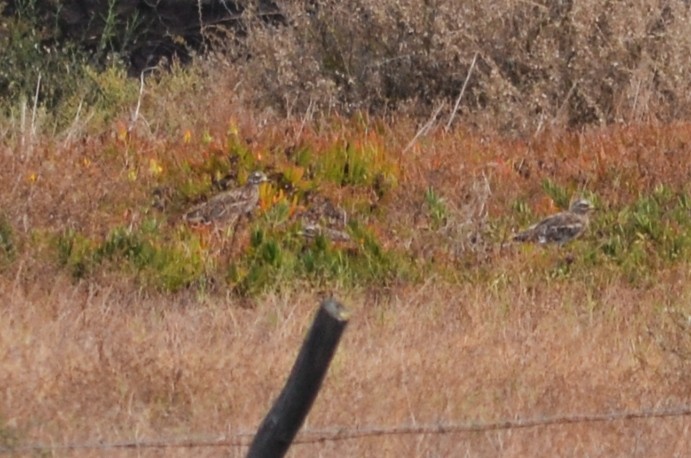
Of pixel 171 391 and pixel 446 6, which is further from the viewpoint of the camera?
pixel 446 6

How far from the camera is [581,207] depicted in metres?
9.14

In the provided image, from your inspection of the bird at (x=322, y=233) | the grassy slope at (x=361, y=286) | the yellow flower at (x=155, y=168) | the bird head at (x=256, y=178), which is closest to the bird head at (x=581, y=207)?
the grassy slope at (x=361, y=286)

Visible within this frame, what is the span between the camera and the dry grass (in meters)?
5.44

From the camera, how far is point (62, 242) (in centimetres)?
812

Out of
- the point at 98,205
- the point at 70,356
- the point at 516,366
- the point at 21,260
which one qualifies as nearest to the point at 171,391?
the point at 70,356

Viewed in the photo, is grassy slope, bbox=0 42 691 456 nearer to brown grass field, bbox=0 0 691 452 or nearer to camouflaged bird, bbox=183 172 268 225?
brown grass field, bbox=0 0 691 452

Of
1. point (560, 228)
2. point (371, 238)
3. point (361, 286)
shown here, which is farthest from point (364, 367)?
point (560, 228)

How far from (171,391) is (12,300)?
1579 millimetres

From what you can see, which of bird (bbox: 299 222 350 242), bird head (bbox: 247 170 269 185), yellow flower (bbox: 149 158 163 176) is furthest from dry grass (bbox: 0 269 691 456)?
yellow flower (bbox: 149 158 163 176)

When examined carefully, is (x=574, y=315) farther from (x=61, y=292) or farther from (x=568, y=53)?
(x=568, y=53)

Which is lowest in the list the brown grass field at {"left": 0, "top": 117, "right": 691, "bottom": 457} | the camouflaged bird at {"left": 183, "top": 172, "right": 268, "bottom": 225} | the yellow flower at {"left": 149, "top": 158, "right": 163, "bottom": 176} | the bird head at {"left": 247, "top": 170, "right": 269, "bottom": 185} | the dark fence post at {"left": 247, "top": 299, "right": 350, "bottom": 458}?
the yellow flower at {"left": 149, "top": 158, "right": 163, "bottom": 176}

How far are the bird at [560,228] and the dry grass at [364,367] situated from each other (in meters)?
1.04

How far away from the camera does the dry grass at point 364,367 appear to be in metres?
5.44

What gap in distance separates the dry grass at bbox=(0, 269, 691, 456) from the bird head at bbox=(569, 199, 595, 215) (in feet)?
4.34
